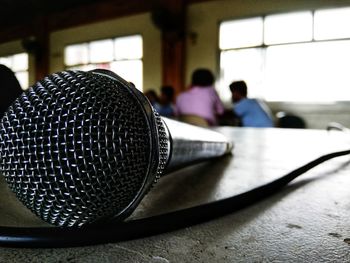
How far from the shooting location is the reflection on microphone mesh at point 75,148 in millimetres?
253

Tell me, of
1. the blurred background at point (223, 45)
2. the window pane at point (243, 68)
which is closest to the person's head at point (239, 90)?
the blurred background at point (223, 45)

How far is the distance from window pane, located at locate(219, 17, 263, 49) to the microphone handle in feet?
13.9

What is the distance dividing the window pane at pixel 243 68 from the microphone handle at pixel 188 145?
4.12 meters

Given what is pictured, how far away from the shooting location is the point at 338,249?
24 cm

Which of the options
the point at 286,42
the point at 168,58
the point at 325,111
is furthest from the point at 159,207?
the point at 168,58

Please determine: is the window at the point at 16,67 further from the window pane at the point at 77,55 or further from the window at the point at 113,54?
the window pane at the point at 77,55

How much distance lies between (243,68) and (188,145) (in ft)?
14.8

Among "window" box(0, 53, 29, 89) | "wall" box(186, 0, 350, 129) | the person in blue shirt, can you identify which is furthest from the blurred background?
"window" box(0, 53, 29, 89)

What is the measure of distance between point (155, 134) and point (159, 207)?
9 cm

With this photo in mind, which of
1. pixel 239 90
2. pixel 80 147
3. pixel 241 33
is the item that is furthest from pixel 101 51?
pixel 80 147

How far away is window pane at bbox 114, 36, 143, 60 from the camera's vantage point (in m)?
5.57

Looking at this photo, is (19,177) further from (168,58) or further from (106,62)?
(106,62)

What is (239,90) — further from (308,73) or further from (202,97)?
(308,73)

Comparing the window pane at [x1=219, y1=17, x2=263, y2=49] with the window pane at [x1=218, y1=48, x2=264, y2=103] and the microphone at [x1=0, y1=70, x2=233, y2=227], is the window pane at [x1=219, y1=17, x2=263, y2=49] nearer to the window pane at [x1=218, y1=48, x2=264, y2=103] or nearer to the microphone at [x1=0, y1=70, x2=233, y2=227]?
the window pane at [x1=218, y1=48, x2=264, y2=103]
